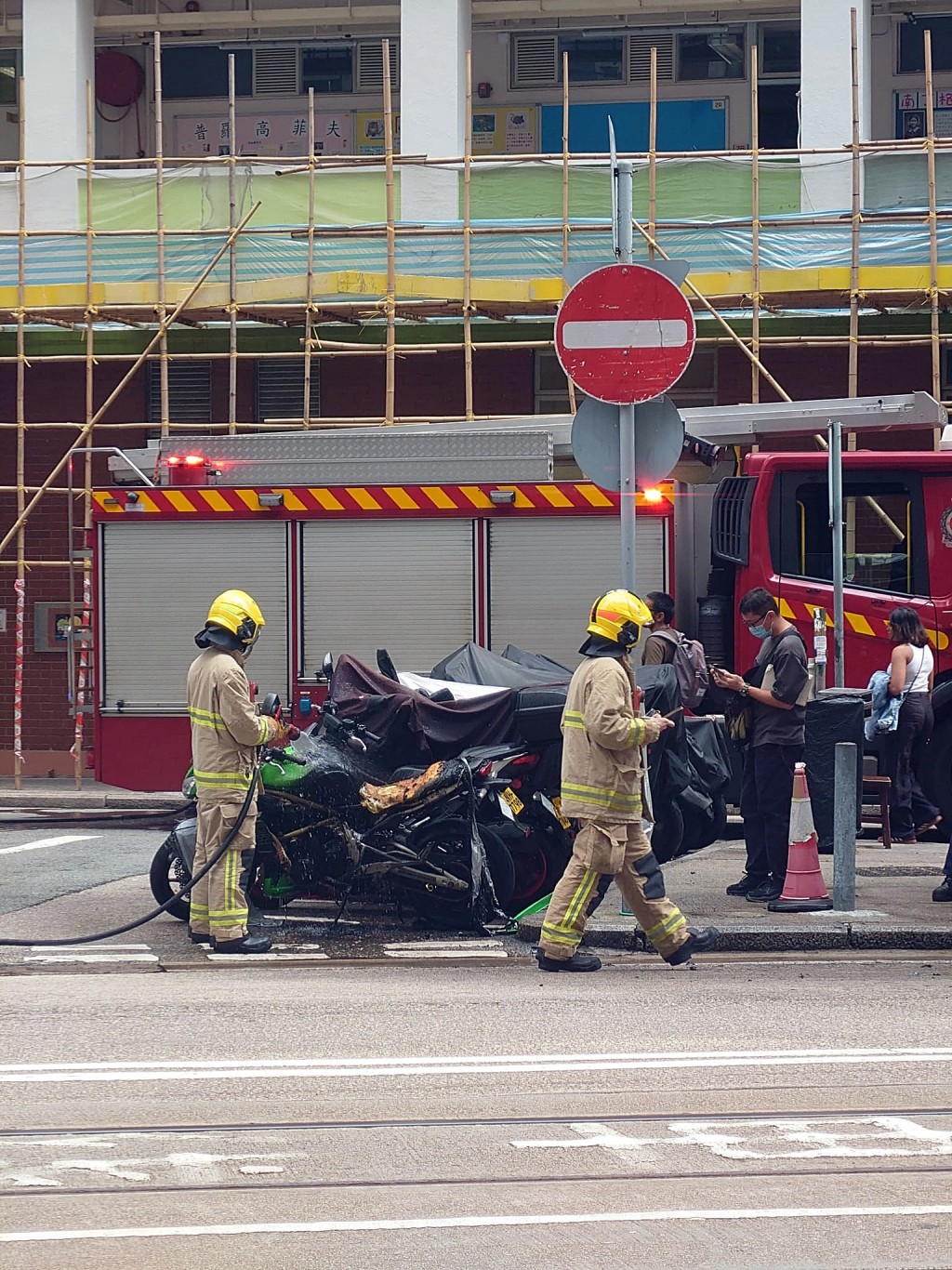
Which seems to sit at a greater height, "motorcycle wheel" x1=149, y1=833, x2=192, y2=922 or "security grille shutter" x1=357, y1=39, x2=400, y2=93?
"security grille shutter" x1=357, y1=39, x2=400, y2=93

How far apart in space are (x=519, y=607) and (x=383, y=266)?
17.1ft

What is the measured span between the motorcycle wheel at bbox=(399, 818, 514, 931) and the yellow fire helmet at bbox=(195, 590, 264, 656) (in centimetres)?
138

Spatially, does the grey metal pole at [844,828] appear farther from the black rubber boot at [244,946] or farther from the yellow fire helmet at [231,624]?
the yellow fire helmet at [231,624]

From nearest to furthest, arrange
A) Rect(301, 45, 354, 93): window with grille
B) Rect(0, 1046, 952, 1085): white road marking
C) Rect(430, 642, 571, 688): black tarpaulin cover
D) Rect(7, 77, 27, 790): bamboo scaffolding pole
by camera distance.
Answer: Rect(0, 1046, 952, 1085): white road marking, Rect(430, 642, 571, 688): black tarpaulin cover, Rect(7, 77, 27, 790): bamboo scaffolding pole, Rect(301, 45, 354, 93): window with grille

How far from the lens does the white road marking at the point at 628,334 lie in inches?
376

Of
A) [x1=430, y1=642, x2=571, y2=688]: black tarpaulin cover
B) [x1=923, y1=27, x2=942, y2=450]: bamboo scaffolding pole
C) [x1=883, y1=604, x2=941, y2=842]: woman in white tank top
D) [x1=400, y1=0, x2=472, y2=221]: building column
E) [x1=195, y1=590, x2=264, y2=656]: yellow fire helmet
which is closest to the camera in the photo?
[x1=195, y1=590, x2=264, y2=656]: yellow fire helmet

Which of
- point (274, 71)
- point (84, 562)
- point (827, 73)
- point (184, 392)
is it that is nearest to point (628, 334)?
point (84, 562)

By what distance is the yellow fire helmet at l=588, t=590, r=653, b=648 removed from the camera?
341 inches

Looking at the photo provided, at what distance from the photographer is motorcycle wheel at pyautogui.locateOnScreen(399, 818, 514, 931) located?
9656mm

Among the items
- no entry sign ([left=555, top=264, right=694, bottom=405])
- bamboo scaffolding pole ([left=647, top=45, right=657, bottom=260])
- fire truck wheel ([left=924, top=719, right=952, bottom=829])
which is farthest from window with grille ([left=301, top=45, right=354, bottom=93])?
no entry sign ([left=555, top=264, right=694, bottom=405])

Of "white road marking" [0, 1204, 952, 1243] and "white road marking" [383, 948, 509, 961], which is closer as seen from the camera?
"white road marking" [0, 1204, 952, 1243]

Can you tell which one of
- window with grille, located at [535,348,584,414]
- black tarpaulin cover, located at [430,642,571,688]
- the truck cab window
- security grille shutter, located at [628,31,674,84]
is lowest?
black tarpaulin cover, located at [430,642,571,688]

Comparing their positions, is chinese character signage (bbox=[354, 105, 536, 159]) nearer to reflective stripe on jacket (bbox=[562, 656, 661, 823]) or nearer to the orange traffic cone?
the orange traffic cone

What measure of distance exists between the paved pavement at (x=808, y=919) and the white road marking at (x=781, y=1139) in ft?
11.0
